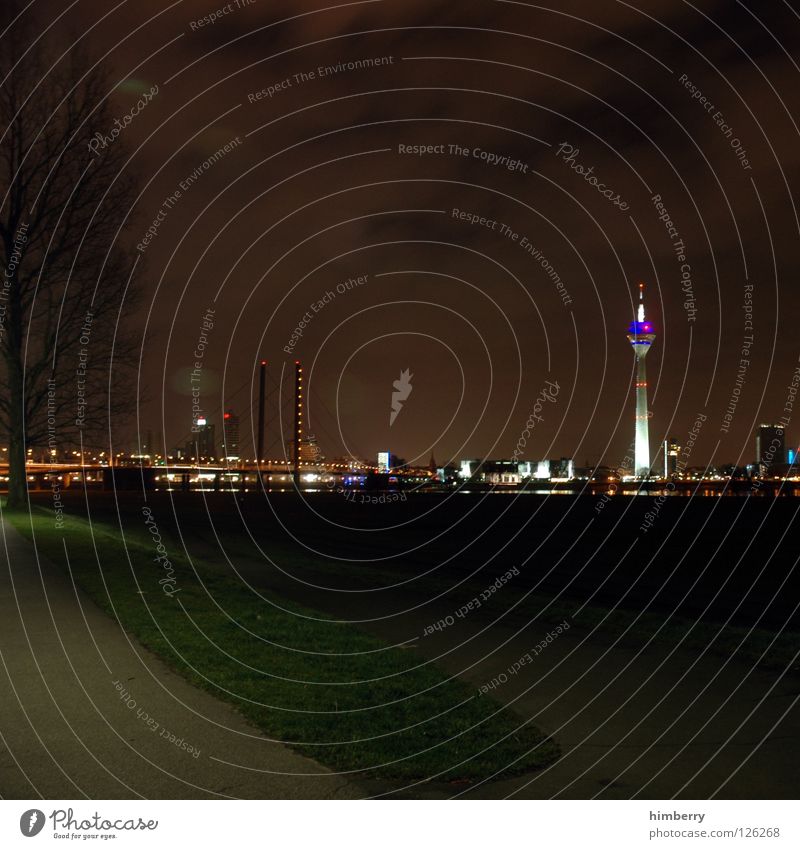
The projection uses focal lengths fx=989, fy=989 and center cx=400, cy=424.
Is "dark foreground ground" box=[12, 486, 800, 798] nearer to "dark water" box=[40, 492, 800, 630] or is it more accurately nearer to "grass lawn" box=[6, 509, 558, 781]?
"dark water" box=[40, 492, 800, 630]

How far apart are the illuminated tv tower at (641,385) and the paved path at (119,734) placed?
11708 centimetres

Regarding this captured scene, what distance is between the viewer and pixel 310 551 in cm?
2192

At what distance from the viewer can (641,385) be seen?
16350 cm

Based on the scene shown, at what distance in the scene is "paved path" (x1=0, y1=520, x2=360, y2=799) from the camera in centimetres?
572

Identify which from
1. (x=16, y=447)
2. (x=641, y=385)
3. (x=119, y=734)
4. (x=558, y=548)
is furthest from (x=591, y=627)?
(x=641, y=385)

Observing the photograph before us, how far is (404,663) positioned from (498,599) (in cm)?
468

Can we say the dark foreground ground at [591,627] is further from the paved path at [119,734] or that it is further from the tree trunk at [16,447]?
the tree trunk at [16,447]

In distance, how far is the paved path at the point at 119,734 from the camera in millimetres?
5719

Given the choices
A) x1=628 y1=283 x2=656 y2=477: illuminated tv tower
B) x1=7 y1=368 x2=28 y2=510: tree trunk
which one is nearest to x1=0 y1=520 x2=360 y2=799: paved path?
x1=7 y1=368 x2=28 y2=510: tree trunk

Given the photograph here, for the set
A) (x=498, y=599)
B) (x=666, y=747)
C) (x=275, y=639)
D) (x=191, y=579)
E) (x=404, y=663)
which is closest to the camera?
(x=666, y=747)

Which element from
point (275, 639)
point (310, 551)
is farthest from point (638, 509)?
point (275, 639)

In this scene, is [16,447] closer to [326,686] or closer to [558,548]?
[558,548]

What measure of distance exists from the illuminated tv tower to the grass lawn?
373 feet

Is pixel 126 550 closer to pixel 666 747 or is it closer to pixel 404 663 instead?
pixel 404 663
